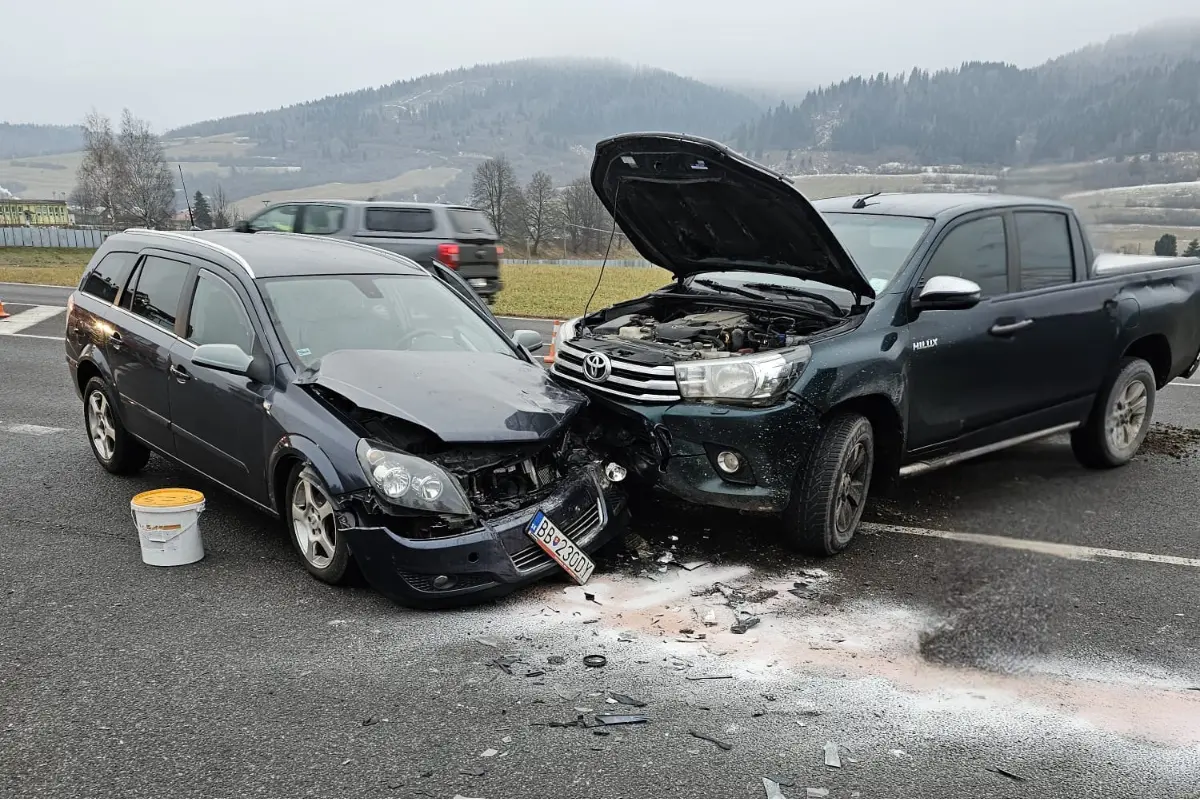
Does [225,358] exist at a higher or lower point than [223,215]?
lower

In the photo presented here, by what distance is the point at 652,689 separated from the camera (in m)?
3.35

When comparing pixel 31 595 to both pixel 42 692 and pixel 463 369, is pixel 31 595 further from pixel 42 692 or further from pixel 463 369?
pixel 463 369

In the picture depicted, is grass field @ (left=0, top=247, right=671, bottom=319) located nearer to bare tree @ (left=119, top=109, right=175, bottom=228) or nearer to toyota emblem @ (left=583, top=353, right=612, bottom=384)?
toyota emblem @ (left=583, top=353, right=612, bottom=384)

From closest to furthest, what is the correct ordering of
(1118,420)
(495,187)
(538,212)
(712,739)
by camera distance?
(712,739)
(1118,420)
(538,212)
(495,187)

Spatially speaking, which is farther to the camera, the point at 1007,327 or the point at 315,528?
the point at 1007,327

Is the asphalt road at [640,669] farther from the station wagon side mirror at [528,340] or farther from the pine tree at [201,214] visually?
the pine tree at [201,214]

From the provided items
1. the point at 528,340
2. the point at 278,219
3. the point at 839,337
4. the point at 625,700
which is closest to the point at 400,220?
the point at 278,219

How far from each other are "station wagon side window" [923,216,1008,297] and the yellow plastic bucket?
4.07 meters

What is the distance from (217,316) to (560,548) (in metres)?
2.38

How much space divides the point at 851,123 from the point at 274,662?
1390 cm

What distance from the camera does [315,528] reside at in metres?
4.27

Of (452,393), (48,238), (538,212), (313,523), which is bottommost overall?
(313,523)

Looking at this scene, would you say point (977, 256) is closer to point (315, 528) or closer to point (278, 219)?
point (315, 528)

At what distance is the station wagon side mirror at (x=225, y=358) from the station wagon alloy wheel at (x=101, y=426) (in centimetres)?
177
